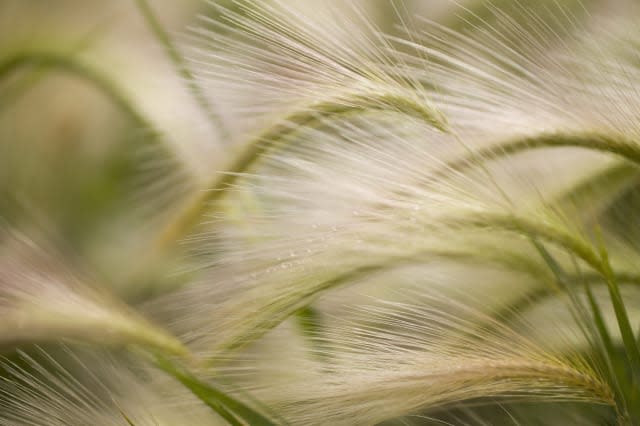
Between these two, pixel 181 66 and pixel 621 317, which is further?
pixel 181 66

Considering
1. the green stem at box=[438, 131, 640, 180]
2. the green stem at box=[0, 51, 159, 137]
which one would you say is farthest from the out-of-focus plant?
the green stem at box=[0, 51, 159, 137]

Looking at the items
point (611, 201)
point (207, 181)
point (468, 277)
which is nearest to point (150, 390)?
point (207, 181)

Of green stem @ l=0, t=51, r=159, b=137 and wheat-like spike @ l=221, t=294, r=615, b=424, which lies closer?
wheat-like spike @ l=221, t=294, r=615, b=424

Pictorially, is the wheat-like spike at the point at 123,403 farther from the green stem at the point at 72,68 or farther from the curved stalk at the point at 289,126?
the green stem at the point at 72,68

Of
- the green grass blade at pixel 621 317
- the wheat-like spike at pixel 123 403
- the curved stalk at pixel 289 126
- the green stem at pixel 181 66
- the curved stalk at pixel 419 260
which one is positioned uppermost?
the green stem at pixel 181 66

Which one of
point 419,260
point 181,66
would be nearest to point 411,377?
point 419,260

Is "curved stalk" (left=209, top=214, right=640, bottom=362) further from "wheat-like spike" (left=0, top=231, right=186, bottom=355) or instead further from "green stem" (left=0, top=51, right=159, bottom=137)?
"green stem" (left=0, top=51, right=159, bottom=137)

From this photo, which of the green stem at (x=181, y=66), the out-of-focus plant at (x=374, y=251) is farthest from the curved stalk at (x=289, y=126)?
the green stem at (x=181, y=66)

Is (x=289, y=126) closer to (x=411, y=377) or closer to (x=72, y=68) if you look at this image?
(x=411, y=377)

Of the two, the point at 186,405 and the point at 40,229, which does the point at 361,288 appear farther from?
the point at 40,229
